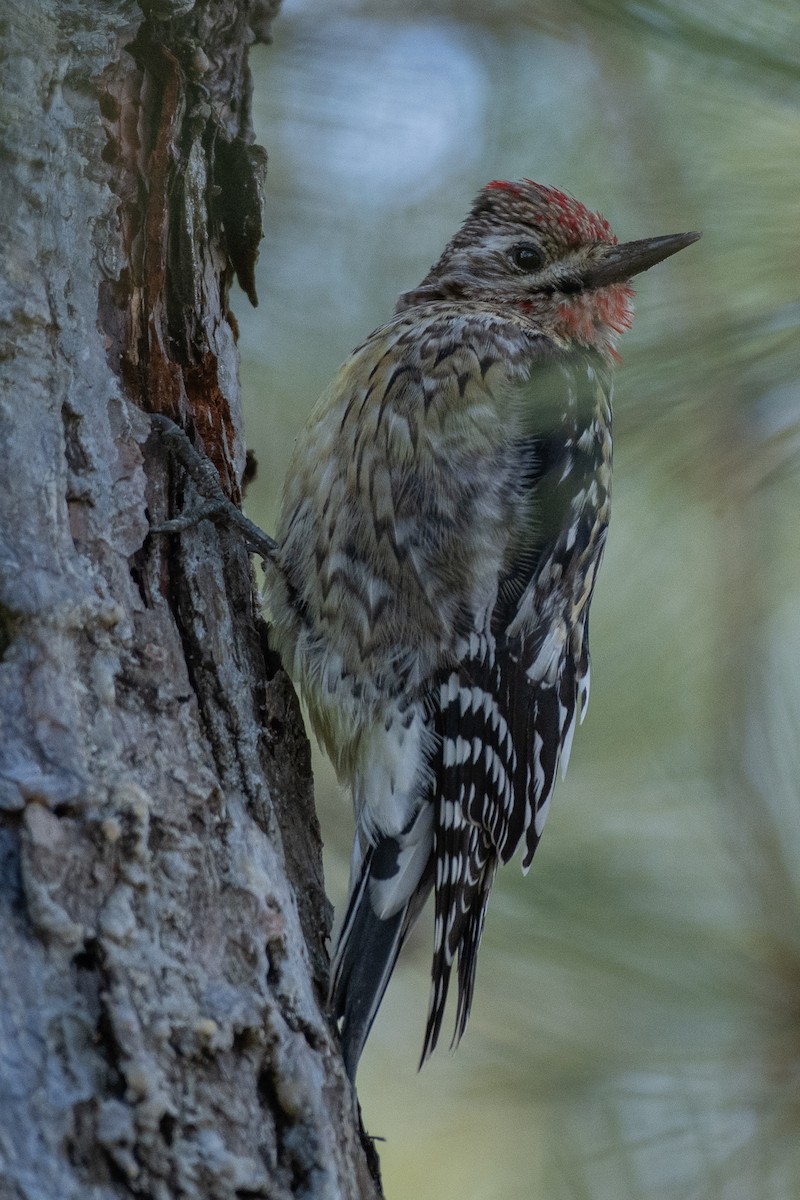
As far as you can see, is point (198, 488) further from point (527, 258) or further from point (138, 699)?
point (527, 258)

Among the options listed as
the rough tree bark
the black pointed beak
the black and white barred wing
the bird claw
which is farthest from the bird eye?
the bird claw

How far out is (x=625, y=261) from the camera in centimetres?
267

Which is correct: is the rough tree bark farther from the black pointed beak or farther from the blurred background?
the black pointed beak

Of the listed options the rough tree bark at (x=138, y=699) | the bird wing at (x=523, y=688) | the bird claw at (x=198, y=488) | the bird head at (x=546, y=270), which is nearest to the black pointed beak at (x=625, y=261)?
the bird head at (x=546, y=270)

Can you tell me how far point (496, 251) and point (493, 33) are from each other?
0.84m

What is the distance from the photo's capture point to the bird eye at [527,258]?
287cm

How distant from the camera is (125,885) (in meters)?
1.34

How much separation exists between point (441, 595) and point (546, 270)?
1023 mm

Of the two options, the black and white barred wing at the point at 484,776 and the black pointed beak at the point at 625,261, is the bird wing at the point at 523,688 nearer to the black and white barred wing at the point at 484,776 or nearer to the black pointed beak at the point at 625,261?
the black and white barred wing at the point at 484,776

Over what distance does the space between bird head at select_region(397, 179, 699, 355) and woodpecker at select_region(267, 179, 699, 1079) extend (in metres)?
0.35

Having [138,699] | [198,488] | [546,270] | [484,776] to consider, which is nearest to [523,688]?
[484,776]

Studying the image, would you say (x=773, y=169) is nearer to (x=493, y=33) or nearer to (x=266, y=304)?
(x=493, y=33)

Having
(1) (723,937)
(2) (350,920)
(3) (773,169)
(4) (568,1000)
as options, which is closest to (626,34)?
(3) (773,169)

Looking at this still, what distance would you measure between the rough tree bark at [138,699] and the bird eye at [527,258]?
880 millimetres
